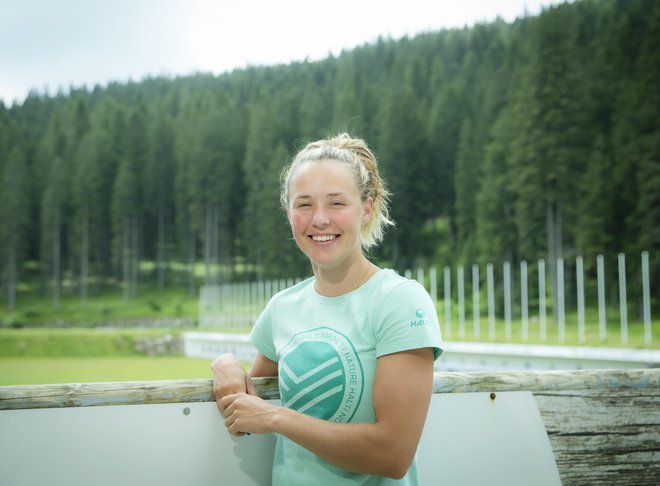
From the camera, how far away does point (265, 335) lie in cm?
167

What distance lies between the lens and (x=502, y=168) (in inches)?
1721

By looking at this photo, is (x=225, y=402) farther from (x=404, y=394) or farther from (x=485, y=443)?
(x=485, y=443)

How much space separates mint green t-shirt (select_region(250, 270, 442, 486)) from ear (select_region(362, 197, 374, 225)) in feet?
0.53

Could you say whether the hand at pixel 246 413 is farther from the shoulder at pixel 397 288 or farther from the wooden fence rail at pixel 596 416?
the wooden fence rail at pixel 596 416

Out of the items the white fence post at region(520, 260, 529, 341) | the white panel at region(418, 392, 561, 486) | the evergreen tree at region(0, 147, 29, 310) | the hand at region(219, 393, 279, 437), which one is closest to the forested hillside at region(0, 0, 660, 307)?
the evergreen tree at region(0, 147, 29, 310)

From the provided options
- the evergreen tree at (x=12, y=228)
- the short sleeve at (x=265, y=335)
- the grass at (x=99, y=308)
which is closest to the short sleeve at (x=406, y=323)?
the short sleeve at (x=265, y=335)

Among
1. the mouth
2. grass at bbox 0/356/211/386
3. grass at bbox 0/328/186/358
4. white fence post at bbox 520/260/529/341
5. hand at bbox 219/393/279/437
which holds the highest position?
the mouth

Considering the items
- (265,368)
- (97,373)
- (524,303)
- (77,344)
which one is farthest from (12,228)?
(265,368)

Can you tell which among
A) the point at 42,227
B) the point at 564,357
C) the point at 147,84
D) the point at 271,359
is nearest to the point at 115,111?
the point at 42,227

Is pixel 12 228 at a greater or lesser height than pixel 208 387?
greater

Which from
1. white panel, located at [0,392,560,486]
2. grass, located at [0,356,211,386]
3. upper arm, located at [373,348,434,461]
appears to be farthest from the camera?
grass, located at [0,356,211,386]

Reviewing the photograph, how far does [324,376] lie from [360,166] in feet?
1.55

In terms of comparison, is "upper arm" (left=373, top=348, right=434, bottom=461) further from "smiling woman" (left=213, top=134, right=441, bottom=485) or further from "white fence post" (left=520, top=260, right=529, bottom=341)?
"white fence post" (left=520, top=260, right=529, bottom=341)

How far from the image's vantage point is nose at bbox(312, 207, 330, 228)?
1.51 metres
